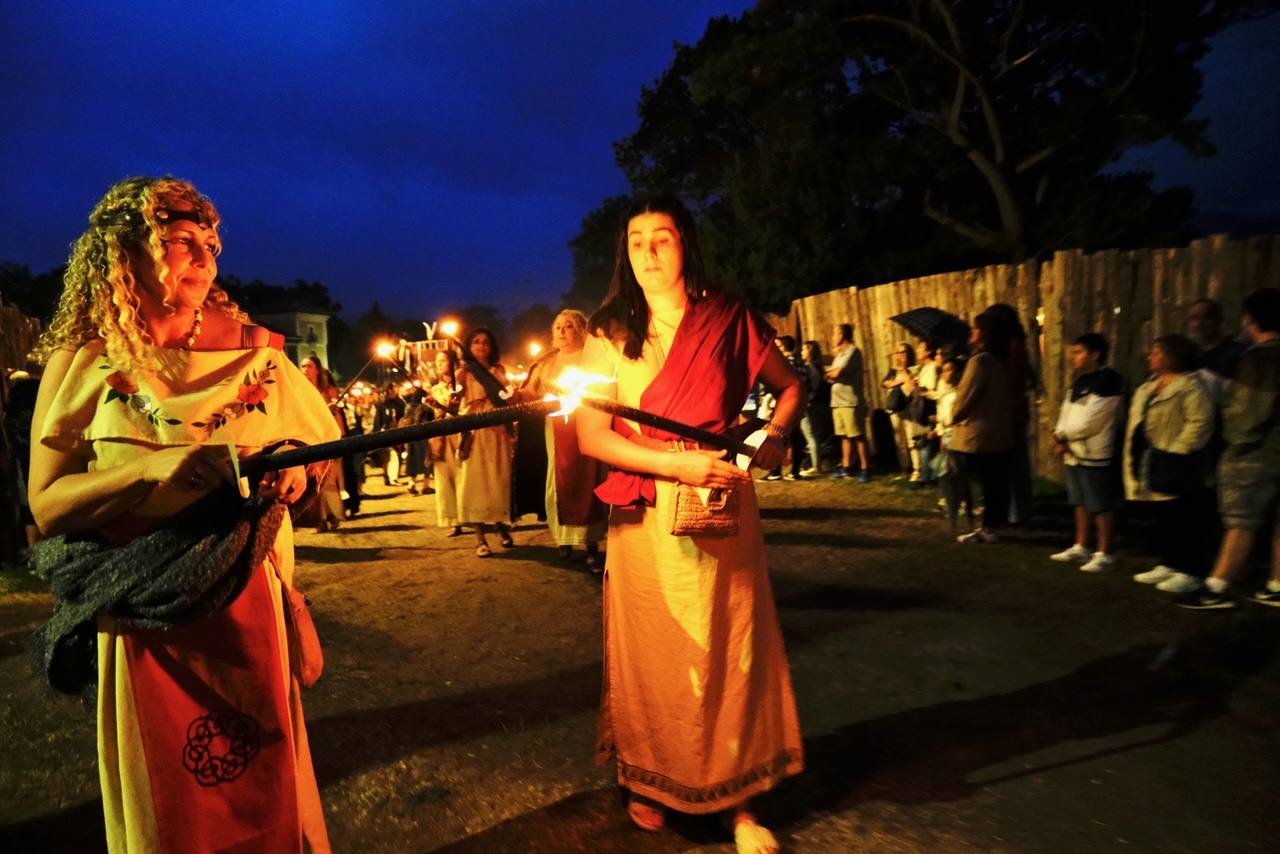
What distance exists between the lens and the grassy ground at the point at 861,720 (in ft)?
9.70

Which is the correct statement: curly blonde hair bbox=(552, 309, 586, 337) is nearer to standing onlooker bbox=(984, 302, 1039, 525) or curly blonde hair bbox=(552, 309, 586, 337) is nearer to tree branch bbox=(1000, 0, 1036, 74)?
standing onlooker bbox=(984, 302, 1039, 525)

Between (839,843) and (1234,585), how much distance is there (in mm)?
4264

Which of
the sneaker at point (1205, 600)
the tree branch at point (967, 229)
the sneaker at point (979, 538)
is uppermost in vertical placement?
the tree branch at point (967, 229)

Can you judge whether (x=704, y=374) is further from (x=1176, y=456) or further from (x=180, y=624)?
(x=1176, y=456)

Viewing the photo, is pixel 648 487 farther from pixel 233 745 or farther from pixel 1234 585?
pixel 1234 585

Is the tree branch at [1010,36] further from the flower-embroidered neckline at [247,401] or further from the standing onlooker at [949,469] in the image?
the flower-embroidered neckline at [247,401]

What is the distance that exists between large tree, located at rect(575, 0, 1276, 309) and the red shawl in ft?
53.1

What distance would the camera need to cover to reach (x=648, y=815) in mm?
2916

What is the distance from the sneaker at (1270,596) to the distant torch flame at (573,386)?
4836mm

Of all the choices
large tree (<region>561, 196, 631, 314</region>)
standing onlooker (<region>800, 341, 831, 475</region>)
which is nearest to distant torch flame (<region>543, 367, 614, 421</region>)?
standing onlooker (<region>800, 341, 831, 475</region>)

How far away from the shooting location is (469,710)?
13.7 feet

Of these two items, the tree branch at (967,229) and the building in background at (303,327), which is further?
the building in background at (303,327)

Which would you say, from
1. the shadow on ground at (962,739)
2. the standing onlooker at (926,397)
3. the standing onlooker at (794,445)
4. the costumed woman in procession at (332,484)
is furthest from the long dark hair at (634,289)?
the standing onlooker at (794,445)

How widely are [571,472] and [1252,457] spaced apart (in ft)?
15.8
